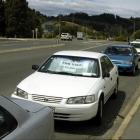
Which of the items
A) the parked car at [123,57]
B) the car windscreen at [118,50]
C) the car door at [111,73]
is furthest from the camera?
the car windscreen at [118,50]

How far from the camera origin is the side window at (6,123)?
4.36m

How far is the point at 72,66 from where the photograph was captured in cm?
1089

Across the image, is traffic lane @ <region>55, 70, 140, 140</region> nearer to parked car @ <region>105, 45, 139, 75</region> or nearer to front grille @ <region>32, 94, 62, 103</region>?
front grille @ <region>32, 94, 62, 103</region>

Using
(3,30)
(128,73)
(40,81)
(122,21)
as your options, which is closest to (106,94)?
(40,81)

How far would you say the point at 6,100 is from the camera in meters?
4.89

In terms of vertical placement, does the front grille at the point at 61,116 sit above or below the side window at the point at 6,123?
below

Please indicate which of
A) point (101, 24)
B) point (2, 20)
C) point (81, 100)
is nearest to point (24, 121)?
point (81, 100)

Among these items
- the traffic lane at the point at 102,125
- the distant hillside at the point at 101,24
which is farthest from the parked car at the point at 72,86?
the distant hillside at the point at 101,24

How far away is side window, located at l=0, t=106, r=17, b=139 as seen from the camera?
4.36m

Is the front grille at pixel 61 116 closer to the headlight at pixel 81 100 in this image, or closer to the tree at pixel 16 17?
the headlight at pixel 81 100

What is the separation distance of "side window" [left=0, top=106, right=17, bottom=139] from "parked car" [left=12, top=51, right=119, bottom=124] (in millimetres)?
4167

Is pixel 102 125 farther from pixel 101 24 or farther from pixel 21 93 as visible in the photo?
pixel 101 24

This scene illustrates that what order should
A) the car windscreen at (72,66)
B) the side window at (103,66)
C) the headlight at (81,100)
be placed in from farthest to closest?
the side window at (103,66) < the car windscreen at (72,66) < the headlight at (81,100)

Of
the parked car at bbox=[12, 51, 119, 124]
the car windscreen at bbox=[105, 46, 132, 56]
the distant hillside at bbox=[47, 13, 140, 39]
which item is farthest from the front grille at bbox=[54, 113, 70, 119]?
the distant hillside at bbox=[47, 13, 140, 39]
